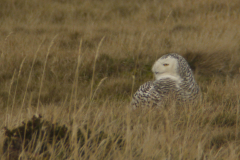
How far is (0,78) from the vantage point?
408 cm

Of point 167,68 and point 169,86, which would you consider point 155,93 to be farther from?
point 167,68

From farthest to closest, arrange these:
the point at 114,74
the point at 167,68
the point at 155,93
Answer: the point at 114,74 < the point at 167,68 < the point at 155,93

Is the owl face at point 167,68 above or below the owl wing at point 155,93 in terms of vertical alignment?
above

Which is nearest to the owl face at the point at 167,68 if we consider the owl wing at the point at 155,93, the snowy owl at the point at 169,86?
the snowy owl at the point at 169,86

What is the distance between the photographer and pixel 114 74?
175 inches

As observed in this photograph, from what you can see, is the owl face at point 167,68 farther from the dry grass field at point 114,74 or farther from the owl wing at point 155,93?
the dry grass field at point 114,74

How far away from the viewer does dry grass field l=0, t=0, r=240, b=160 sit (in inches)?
72.4

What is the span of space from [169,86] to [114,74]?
70.5 inches

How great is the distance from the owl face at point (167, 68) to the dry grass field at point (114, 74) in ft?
1.09

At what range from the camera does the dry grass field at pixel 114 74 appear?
6.03 feet

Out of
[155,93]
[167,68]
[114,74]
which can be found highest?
[167,68]

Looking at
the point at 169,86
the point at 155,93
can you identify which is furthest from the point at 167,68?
the point at 155,93

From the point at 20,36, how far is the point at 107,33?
1.78 m

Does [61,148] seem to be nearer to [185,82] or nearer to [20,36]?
[185,82]
